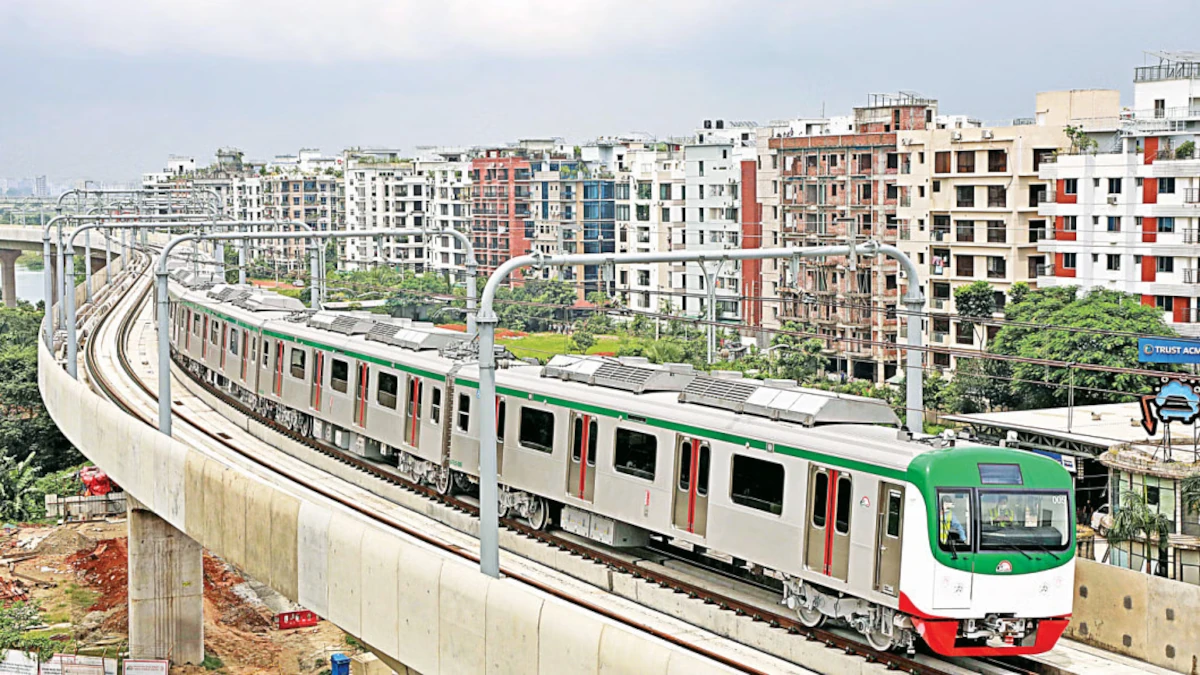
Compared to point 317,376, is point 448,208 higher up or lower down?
higher up

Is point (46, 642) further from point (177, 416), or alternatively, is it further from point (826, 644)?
point (826, 644)

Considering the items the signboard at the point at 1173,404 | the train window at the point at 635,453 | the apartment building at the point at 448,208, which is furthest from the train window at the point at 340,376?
the apartment building at the point at 448,208

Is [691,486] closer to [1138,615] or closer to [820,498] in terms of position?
[820,498]

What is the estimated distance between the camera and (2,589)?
33781mm

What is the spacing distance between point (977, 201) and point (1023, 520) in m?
40.2

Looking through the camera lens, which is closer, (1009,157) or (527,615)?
(527,615)

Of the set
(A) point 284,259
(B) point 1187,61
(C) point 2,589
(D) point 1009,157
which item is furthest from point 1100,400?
(A) point 284,259

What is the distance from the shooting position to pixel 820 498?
14.4 metres

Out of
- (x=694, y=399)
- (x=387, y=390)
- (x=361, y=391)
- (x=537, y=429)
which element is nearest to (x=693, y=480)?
(x=694, y=399)

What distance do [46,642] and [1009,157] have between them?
3584cm

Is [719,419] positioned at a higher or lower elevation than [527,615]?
higher

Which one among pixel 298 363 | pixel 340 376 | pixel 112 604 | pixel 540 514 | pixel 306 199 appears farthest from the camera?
pixel 306 199

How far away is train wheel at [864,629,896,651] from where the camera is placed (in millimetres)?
13766

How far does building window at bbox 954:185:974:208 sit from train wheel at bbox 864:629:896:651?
132ft
